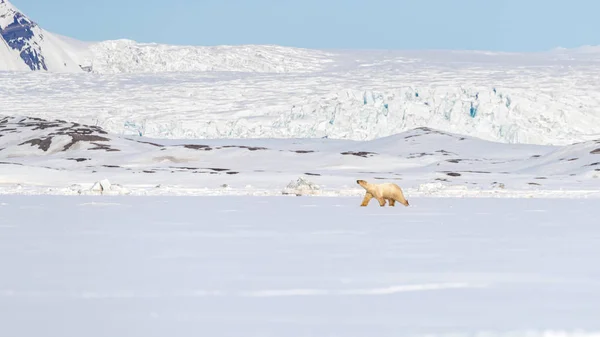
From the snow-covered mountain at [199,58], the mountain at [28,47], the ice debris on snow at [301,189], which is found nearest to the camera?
the ice debris on snow at [301,189]

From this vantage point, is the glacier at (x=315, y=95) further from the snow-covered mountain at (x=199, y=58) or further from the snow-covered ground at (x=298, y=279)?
the snow-covered ground at (x=298, y=279)

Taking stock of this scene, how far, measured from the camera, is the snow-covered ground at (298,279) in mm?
4500

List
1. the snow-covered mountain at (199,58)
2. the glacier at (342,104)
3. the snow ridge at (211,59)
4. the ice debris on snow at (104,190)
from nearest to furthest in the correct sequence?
the ice debris on snow at (104,190) < the glacier at (342,104) < the snow ridge at (211,59) < the snow-covered mountain at (199,58)

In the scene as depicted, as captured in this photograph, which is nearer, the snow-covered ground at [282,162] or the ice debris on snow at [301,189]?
the ice debris on snow at [301,189]

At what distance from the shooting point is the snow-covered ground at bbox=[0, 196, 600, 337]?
4.50 meters

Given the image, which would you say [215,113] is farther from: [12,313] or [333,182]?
[12,313]

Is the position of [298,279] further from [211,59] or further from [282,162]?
[211,59]

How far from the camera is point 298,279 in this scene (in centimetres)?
614

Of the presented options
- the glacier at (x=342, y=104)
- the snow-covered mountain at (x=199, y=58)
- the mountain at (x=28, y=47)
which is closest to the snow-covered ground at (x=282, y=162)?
the glacier at (x=342, y=104)

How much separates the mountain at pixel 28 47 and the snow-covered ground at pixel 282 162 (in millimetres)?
76439

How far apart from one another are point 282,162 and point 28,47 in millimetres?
97520

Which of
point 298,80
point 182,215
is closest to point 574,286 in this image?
point 182,215

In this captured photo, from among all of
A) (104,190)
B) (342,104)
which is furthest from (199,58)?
(104,190)

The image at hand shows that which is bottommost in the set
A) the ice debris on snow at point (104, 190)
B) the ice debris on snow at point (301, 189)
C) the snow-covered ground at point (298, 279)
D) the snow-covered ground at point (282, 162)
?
the snow-covered ground at point (282, 162)
